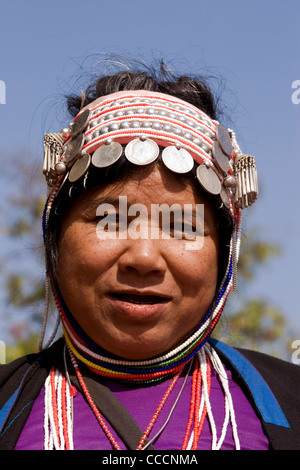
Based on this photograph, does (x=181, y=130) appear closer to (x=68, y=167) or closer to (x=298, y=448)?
(x=68, y=167)

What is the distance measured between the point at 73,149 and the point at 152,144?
342 millimetres

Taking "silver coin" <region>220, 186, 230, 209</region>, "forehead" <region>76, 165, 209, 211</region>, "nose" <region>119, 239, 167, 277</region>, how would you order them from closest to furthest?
"nose" <region>119, 239, 167, 277</region>
"forehead" <region>76, 165, 209, 211</region>
"silver coin" <region>220, 186, 230, 209</region>

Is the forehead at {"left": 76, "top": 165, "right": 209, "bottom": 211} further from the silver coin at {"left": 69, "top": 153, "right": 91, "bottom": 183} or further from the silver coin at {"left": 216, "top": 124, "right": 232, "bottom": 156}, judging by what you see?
the silver coin at {"left": 216, "top": 124, "right": 232, "bottom": 156}

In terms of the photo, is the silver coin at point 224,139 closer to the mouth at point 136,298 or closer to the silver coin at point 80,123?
the silver coin at point 80,123

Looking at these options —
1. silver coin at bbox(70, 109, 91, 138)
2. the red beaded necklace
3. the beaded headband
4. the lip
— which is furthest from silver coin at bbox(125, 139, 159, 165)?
the red beaded necklace

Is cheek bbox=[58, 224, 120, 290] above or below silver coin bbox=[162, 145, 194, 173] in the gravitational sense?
below

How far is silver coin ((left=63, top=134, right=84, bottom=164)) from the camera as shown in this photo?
2.29 metres

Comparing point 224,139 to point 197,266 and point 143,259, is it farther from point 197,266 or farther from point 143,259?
point 143,259

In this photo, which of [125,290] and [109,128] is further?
[109,128]

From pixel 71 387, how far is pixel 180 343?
0.42 metres
